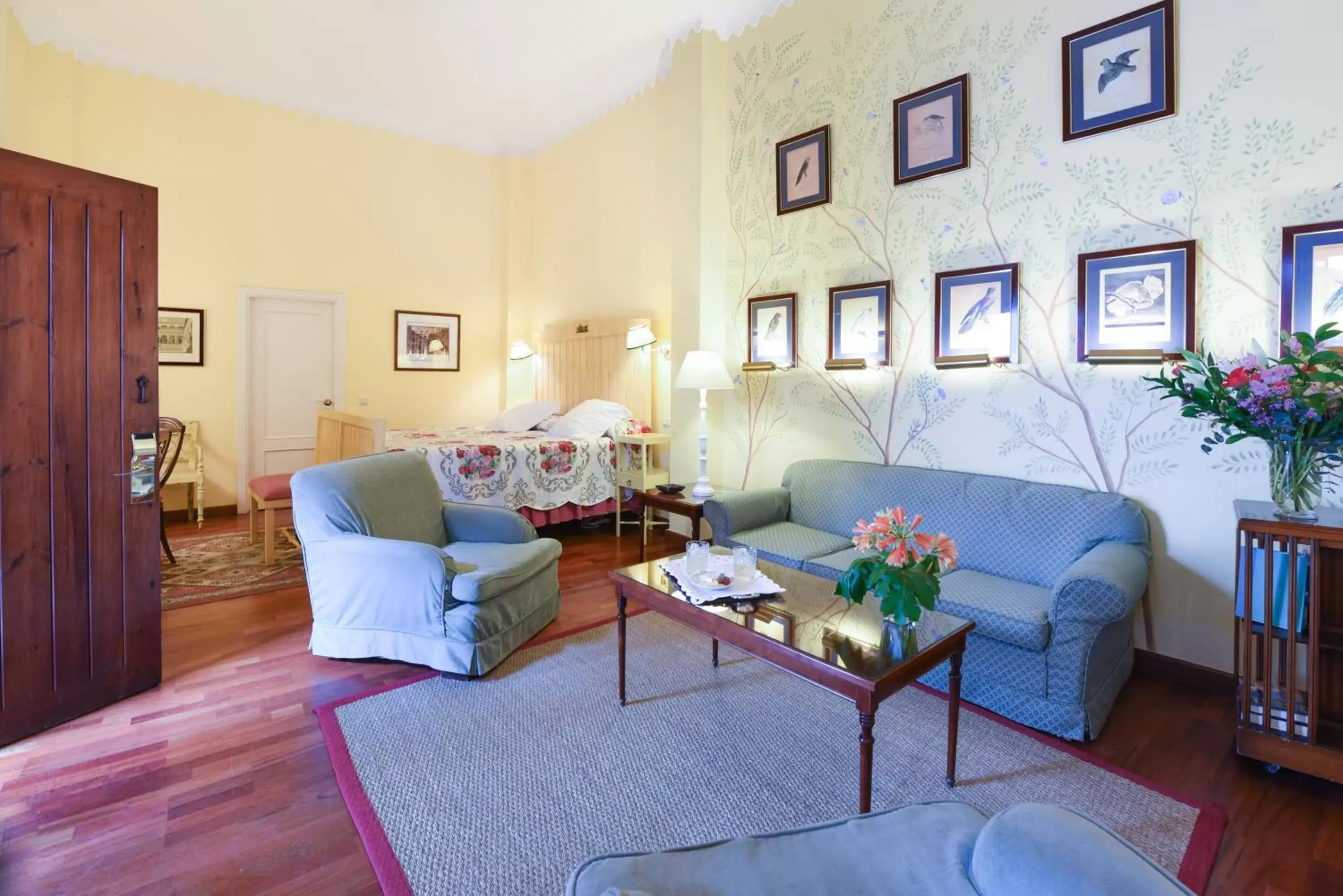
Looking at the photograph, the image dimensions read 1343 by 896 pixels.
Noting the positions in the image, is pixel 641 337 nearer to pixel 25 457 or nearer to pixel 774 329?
pixel 774 329

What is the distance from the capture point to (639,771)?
198cm

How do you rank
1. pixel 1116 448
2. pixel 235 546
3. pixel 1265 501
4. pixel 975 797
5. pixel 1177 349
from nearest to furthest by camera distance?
pixel 975 797 < pixel 1265 501 < pixel 1177 349 < pixel 1116 448 < pixel 235 546

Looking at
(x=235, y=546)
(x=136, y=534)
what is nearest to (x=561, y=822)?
(x=136, y=534)

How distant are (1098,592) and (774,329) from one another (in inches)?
94.7

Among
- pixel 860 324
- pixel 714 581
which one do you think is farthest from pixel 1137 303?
pixel 714 581

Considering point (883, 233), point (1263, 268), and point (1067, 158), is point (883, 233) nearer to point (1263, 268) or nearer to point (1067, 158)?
point (1067, 158)

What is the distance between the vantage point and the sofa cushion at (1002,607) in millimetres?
2160

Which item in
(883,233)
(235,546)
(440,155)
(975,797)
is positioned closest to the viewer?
(975,797)

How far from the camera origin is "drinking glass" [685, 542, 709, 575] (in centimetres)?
230

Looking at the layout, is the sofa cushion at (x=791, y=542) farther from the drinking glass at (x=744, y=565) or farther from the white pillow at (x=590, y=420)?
the white pillow at (x=590, y=420)

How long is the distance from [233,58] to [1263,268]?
6516 mm

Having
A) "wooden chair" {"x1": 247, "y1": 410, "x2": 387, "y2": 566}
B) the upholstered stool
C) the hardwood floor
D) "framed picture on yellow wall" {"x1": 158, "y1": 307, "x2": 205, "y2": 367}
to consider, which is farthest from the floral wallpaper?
"framed picture on yellow wall" {"x1": 158, "y1": 307, "x2": 205, "y2": 367}

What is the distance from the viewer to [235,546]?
445 cm

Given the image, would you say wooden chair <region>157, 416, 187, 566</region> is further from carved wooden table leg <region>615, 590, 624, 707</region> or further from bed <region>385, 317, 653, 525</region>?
carved wooden table leg <region>615, 590, 624, 707</region>
